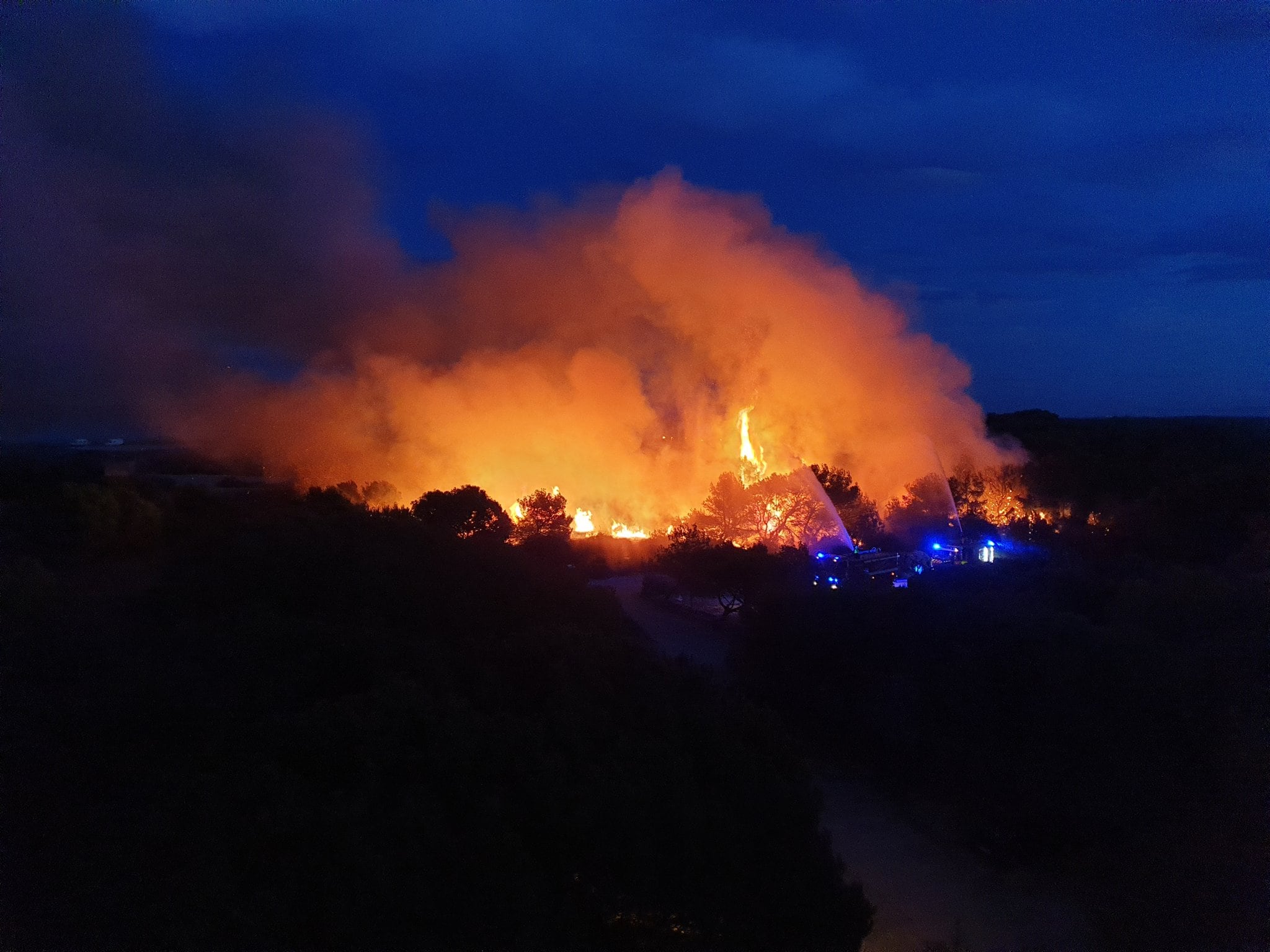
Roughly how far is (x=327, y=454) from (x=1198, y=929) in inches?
1023

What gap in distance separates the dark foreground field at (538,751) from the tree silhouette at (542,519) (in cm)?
873

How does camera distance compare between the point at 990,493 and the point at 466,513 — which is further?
the point at 990,493

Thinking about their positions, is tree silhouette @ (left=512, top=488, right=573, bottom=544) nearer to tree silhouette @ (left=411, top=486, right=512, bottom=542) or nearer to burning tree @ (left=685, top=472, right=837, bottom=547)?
tree silhouette @ (left=411, top=486, right=512, bottom=542)

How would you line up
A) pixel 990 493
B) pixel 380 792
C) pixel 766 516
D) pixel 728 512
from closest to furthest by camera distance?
pixel 380 792 → pixel 766 516 → pixel 728 512 → pixel 990 493

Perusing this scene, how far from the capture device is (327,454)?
28.3 metres

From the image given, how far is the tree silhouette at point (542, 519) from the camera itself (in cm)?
2084

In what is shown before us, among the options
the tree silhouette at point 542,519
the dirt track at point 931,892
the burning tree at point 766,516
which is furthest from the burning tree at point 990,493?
the dirt track at point 931,892

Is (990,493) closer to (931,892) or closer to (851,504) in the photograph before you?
(851,504)

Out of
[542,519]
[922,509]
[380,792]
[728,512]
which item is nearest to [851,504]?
[922,509]

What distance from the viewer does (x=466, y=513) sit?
19.9 metres

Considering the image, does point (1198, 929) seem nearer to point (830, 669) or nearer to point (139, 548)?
point (830, 669)

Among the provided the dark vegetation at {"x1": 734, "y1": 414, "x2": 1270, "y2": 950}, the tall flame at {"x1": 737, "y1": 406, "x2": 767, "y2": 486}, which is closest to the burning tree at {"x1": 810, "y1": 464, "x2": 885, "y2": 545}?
the tall flame at {"x1": 737, "y1": 406, "x2": 767, "y2": 486}

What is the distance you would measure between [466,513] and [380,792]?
14832 mm

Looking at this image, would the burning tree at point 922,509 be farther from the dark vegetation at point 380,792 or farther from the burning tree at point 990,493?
the dark vegetation at point 380,792
